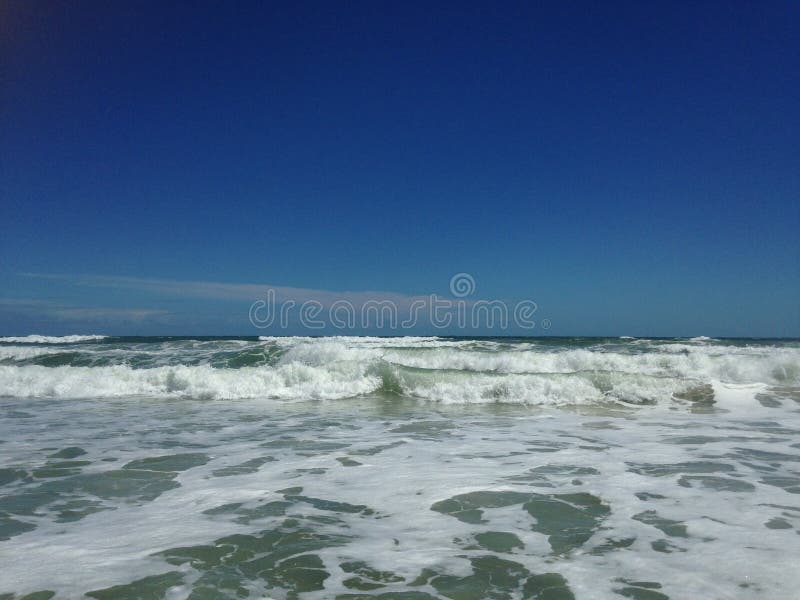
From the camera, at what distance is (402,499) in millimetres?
5035

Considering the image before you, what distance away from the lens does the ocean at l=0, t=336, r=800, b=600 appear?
333cm

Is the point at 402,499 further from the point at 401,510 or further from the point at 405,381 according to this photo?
the point at 405,381

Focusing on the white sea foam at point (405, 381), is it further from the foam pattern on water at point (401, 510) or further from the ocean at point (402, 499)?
the foam pattern on water at point (401, 510)

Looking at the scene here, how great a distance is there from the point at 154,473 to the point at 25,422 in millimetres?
5229

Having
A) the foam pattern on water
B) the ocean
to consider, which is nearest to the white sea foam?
the ocean

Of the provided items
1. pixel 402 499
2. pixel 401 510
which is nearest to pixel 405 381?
pixel 402 499

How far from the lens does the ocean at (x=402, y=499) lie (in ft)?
10.9

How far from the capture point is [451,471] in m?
6.01

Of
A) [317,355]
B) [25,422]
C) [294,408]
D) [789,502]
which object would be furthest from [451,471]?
[317,355]

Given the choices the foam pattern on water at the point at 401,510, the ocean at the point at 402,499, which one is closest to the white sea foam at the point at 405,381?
the ocean at the point at 402,499

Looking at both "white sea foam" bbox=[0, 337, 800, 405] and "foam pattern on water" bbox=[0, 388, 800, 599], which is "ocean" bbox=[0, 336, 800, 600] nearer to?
"foam pattern on water" bbox=[0, 388, 800, 599]

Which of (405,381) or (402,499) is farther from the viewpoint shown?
(405,381)

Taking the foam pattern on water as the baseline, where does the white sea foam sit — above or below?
above

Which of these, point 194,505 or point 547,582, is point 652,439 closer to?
point 547,582
